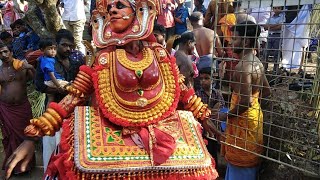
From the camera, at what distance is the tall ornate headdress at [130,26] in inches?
89.0

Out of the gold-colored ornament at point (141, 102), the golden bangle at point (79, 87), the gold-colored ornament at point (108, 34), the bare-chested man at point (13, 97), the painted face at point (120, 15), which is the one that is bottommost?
the bare-chested man at point (13, 97)

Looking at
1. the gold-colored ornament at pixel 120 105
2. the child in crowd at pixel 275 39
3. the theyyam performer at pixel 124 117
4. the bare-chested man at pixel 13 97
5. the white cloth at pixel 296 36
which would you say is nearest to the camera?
the theyyam performer at pixel 124 117

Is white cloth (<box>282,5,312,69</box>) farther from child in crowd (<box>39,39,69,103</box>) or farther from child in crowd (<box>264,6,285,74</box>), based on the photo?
child in crowd (<box>39,39,69,103</box>)

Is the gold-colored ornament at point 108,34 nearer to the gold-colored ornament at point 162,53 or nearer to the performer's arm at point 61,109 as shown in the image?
the performer's arm at point 61,109

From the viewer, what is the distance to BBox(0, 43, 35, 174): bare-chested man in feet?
13.6

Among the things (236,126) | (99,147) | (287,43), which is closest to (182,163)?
(99,147)

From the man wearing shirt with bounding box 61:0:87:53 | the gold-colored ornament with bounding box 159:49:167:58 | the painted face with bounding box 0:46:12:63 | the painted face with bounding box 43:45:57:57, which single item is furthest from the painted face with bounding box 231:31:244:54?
the man wearing shirt with bounding box 61:0:87:53

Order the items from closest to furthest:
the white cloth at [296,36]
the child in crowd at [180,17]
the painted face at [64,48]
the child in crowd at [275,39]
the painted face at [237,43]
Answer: the white cloth at [296,36]
the child in crowd at [275,39]
the painted face at [237,43]
the painted face at [64,48]
the child in crowd at [180,17]

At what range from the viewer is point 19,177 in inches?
169

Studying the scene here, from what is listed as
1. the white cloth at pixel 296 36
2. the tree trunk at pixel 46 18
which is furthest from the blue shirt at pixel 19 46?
the white cloth at pixel 296 36

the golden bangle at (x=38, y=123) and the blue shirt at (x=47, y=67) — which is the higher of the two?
the blue shirt at (x=47, y=67)

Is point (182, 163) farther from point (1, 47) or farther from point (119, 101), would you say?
point (1, 47)

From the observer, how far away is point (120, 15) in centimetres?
226

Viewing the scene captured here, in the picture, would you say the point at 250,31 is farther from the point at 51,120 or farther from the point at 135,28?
the point at 51,120
